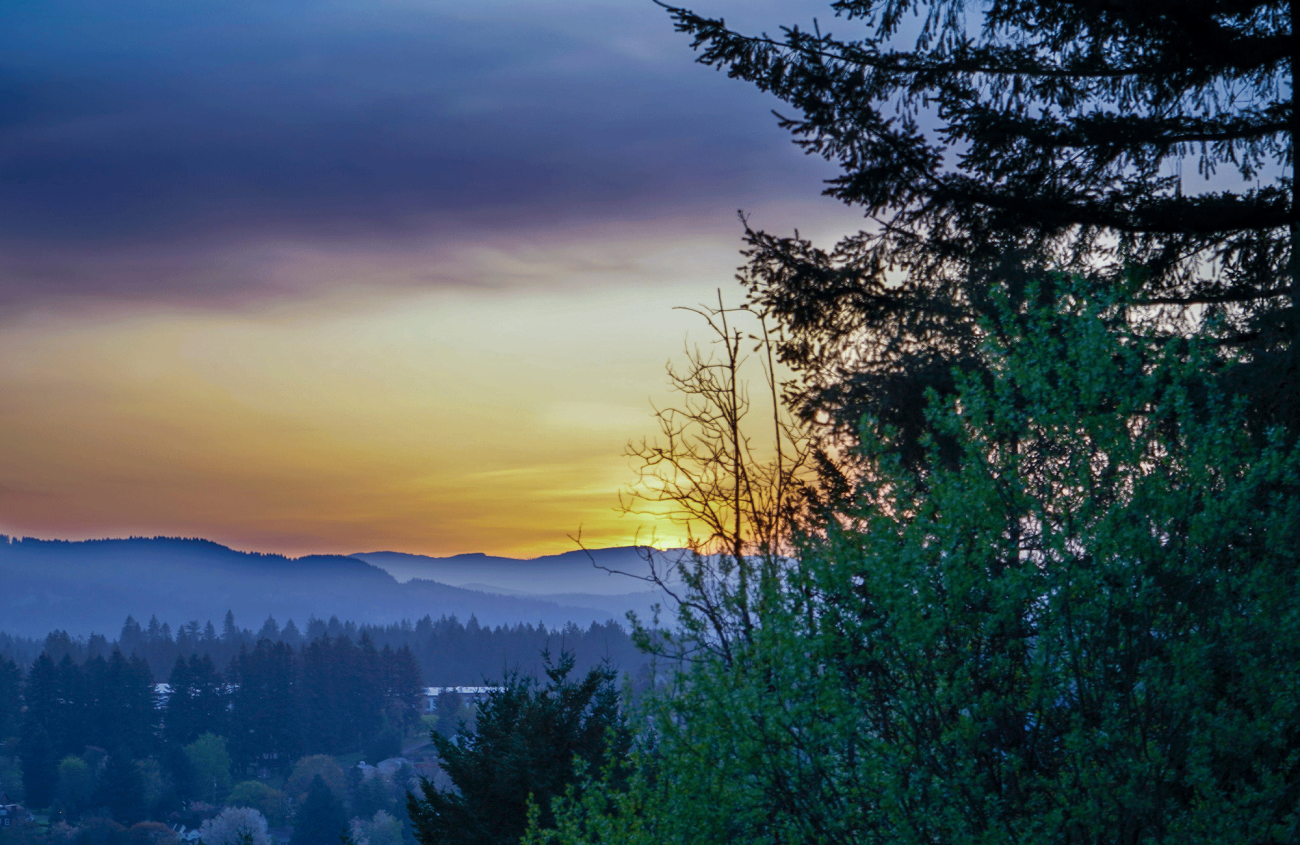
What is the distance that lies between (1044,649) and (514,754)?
1476 centimetres

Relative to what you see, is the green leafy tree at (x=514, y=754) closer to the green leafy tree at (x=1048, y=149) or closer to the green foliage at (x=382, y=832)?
the green leafy tree at (x=1048, y=149)

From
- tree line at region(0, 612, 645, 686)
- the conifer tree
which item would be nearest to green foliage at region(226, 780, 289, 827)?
the conifer tree

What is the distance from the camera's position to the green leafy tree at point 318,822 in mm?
74812

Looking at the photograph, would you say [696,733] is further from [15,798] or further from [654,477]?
[15,798]

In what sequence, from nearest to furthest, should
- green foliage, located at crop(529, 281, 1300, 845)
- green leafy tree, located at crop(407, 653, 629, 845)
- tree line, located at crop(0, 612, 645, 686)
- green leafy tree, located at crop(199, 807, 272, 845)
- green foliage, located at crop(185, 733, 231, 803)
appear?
green foliage, located at crop(529, 281, 1300, 845)
green leafy tree, located at crop(407, 653, 629, 845)
green leafy tree, located at crop(199, 807, 272, 845)
green foliage, located at crop(185, 733, 231, 803)
tree line, located at crop(0, 612, 645, 686)

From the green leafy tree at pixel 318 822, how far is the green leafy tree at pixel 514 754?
2313 inches

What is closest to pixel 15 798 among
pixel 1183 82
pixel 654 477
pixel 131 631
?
pixel 131 631

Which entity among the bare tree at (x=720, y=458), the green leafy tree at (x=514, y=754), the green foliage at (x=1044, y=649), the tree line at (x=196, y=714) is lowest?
the tree line at (x=196, y=714)

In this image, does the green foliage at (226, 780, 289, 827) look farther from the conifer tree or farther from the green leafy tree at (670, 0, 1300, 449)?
the green leafy tree at (670, 0, 1300, 449)

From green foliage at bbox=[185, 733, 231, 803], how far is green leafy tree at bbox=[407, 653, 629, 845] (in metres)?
84.9

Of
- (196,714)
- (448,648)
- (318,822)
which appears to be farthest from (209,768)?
(448,648)

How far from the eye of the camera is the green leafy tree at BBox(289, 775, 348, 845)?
245ft

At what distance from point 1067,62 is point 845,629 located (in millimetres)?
6208

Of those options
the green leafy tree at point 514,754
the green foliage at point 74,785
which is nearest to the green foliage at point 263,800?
the green foliage at point 74,785
